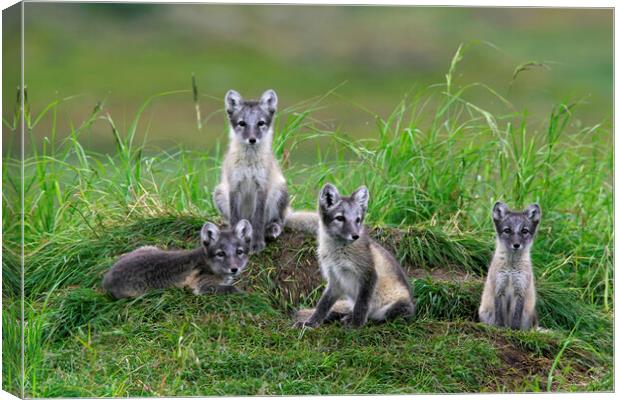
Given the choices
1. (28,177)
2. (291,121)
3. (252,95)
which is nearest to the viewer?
(28,177)

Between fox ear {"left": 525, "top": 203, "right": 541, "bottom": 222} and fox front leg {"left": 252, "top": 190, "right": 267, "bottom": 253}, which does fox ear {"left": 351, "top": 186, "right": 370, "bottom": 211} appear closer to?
fox ear {"left": 525, "top": 203, "right": 541, "bottom": 222}

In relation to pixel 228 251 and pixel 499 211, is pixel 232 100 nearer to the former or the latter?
pixel 228 251

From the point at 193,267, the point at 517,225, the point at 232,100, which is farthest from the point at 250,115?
the point at 517,225

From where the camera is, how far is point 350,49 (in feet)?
74.5

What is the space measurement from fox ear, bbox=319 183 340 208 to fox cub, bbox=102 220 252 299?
2.69 ft

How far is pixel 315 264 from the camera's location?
30.1 feet

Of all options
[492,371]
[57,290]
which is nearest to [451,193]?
[492,371]

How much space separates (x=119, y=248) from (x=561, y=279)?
3.44 m

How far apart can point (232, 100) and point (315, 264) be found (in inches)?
54.1

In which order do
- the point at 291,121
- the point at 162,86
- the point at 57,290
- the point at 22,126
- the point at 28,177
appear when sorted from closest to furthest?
1. the point at 22,126
2. the point at 57,290
3. the point at 28,177
4. the point at 291,121
5. the point at 162,86

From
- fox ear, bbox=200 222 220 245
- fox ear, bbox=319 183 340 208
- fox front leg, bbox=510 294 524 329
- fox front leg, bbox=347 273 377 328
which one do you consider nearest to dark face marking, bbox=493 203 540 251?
fox front leg, bbox=510 294 524 329

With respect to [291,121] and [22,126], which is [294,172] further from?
[22,126]

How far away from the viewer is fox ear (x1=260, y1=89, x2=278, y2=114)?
8.78 m

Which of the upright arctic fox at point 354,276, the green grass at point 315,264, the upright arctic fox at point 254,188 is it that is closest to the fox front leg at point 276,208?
the upright arctic fox at point 254,188
